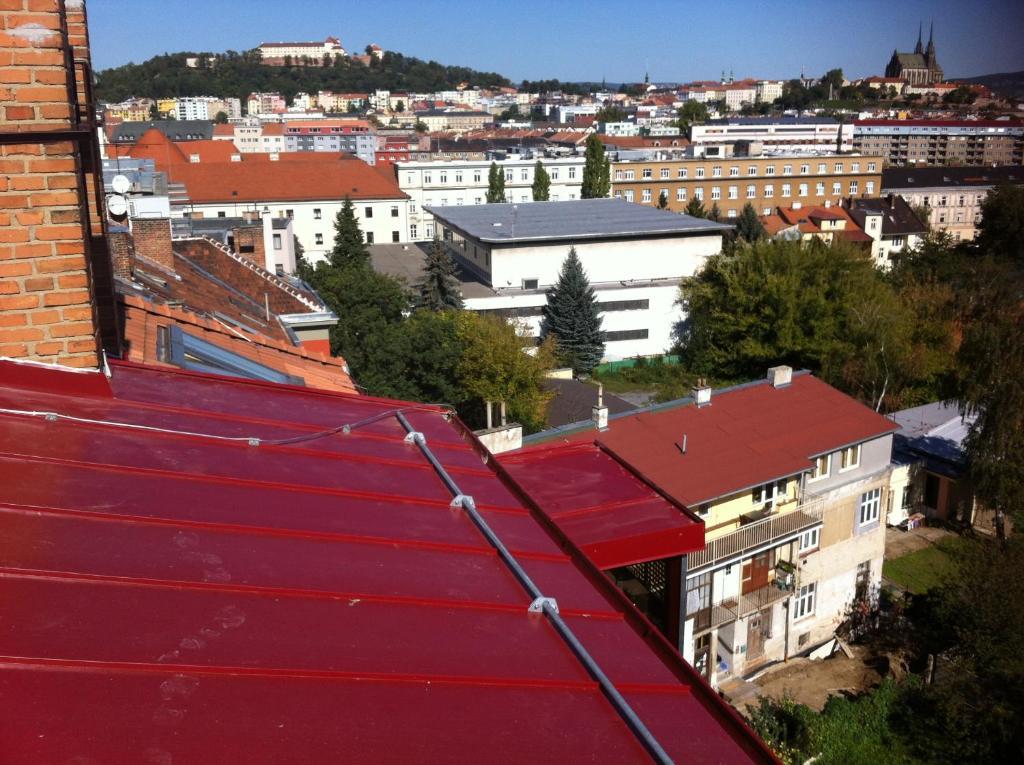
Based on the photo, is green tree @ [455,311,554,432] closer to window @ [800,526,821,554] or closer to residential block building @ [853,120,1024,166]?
window @ [800,526,821,554]

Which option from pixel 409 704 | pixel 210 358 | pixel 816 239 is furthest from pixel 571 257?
pixel 409 704

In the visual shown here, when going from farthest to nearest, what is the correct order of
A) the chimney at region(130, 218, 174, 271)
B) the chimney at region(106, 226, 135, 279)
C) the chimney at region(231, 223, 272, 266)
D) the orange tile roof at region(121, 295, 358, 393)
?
the chimney at region(231, 223, 272, 266) < the chimney at region(130, 218, 174, 271) < the chimney at region(106, 226, 135, 279) < the orange tile roof at region(121, 295, 358, 393)

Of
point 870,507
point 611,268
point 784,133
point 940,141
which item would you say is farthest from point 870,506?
point 940,141

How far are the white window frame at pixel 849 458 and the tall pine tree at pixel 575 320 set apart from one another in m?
16.2

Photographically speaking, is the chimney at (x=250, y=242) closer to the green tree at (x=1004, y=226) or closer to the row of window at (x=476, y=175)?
the row of window at (x=476, y=175)

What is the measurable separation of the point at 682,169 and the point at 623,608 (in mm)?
62259

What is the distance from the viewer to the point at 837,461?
18.8 meters

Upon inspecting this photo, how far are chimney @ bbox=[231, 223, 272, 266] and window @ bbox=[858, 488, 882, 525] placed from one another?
616 inches

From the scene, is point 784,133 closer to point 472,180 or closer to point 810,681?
point 472,180

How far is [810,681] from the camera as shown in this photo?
18219mm

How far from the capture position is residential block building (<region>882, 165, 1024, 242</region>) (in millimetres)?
68188

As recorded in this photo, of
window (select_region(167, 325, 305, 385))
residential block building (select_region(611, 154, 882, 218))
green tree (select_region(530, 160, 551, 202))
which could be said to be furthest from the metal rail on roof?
residential block building (select_region(611, 154, 882, 218))

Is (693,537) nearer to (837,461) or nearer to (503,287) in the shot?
(837,461)

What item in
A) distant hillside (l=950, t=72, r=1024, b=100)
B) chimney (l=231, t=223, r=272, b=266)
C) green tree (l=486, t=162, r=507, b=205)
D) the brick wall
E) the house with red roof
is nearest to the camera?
the brick wall
